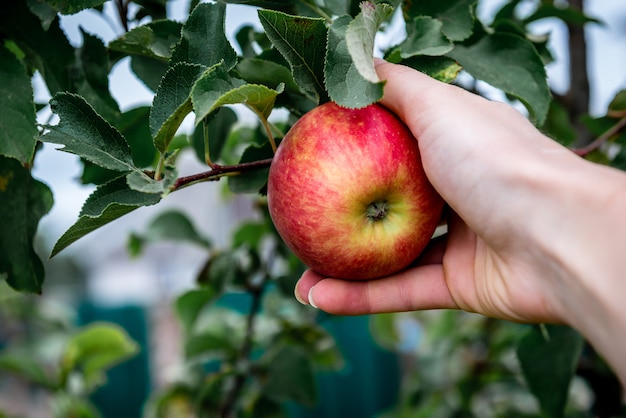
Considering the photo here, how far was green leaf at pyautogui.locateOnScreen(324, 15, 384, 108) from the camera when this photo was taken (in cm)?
57

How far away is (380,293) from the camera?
2.42 feet

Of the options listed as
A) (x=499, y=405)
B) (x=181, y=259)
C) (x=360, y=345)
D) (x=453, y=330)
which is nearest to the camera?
(x=499, y=405)

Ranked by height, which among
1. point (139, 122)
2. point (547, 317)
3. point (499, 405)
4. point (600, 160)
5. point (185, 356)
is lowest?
point (499, 405)

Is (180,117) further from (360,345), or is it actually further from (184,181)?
(360,345)

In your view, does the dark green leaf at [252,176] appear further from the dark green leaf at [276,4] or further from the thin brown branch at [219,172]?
the dark green leaf at [276,4]

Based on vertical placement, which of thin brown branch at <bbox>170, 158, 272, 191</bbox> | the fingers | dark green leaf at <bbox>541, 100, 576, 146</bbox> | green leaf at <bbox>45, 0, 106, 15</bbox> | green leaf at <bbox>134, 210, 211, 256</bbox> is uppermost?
green leaf at <bbox>45, 0, 106, 15</bbox>

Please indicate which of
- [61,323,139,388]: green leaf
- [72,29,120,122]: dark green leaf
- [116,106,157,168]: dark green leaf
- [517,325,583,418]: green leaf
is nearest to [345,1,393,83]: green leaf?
[72,29,120,122]: dark green leaf

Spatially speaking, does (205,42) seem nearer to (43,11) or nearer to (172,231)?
(43,11)

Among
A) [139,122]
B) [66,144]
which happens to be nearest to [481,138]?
[66,144]

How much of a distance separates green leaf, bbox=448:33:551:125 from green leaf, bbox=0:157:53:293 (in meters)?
0.56

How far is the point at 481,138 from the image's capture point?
59cm

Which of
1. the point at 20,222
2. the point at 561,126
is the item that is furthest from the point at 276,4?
the point at 561,126

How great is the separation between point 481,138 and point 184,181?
30cm

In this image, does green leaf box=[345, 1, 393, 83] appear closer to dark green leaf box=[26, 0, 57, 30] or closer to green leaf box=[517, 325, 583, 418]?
dark green leaf box=[26, 0, 57, 30]
